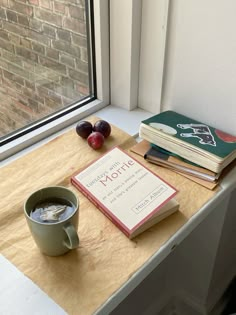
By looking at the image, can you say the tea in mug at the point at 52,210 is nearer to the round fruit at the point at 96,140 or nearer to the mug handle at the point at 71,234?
the mug handle at the point at 71,234

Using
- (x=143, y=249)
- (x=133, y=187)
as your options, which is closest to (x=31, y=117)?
(x=133, y=187)

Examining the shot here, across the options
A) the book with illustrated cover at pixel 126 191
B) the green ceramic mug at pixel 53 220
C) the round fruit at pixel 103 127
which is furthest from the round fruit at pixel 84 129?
the green ceramic mug at pixel 53 220

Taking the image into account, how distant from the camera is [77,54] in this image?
3.45 feet

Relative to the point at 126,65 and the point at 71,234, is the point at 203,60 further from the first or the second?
the point at 71,234

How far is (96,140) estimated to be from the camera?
885 millimetres

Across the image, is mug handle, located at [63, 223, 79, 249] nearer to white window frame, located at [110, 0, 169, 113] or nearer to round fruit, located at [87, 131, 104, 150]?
round fruit, located at [87, 131, 104, 150]

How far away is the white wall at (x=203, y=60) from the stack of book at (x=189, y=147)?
0.04 m

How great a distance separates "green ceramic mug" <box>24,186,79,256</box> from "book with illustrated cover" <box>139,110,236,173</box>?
278 mm

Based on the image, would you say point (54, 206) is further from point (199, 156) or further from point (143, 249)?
point (199, 156)

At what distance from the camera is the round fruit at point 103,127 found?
0.92 meters

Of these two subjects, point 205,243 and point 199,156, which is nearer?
point 199,156

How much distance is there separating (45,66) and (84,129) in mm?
262

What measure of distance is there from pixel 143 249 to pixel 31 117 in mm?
477

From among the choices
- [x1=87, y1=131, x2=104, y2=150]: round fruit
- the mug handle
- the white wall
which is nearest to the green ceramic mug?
the mug handle
